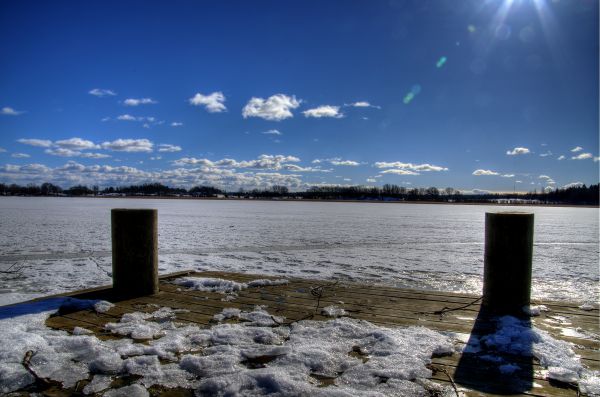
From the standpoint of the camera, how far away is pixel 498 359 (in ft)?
8.56

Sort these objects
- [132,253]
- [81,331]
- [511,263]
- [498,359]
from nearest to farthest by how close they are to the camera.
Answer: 1. [498,359]
2. [81,331]
3. [511,263]
4. [132,253]

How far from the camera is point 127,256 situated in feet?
13.9

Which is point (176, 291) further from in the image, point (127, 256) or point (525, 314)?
point (525, 314)

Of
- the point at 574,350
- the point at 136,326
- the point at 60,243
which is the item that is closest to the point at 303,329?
the point at 136,326

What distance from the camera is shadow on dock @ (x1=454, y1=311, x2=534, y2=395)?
2.27 metres

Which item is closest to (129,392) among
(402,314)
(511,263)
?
(402,314)

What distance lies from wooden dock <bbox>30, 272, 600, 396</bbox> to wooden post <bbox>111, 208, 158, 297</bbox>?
17cm

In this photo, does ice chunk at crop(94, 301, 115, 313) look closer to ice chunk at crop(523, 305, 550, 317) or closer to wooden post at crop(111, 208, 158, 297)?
wooden post at crop(111, 208, 158, 297)

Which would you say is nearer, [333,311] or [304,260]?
[333,311]

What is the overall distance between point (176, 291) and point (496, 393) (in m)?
3.36

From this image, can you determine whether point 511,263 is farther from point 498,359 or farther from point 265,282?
point 265,282

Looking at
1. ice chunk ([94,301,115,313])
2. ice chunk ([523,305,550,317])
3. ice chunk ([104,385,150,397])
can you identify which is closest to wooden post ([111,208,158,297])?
ice chunk ([94,301,115,313])

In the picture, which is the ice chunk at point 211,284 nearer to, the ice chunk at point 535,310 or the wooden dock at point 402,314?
the wooden dock at point 402,314

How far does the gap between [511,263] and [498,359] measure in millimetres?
1504
